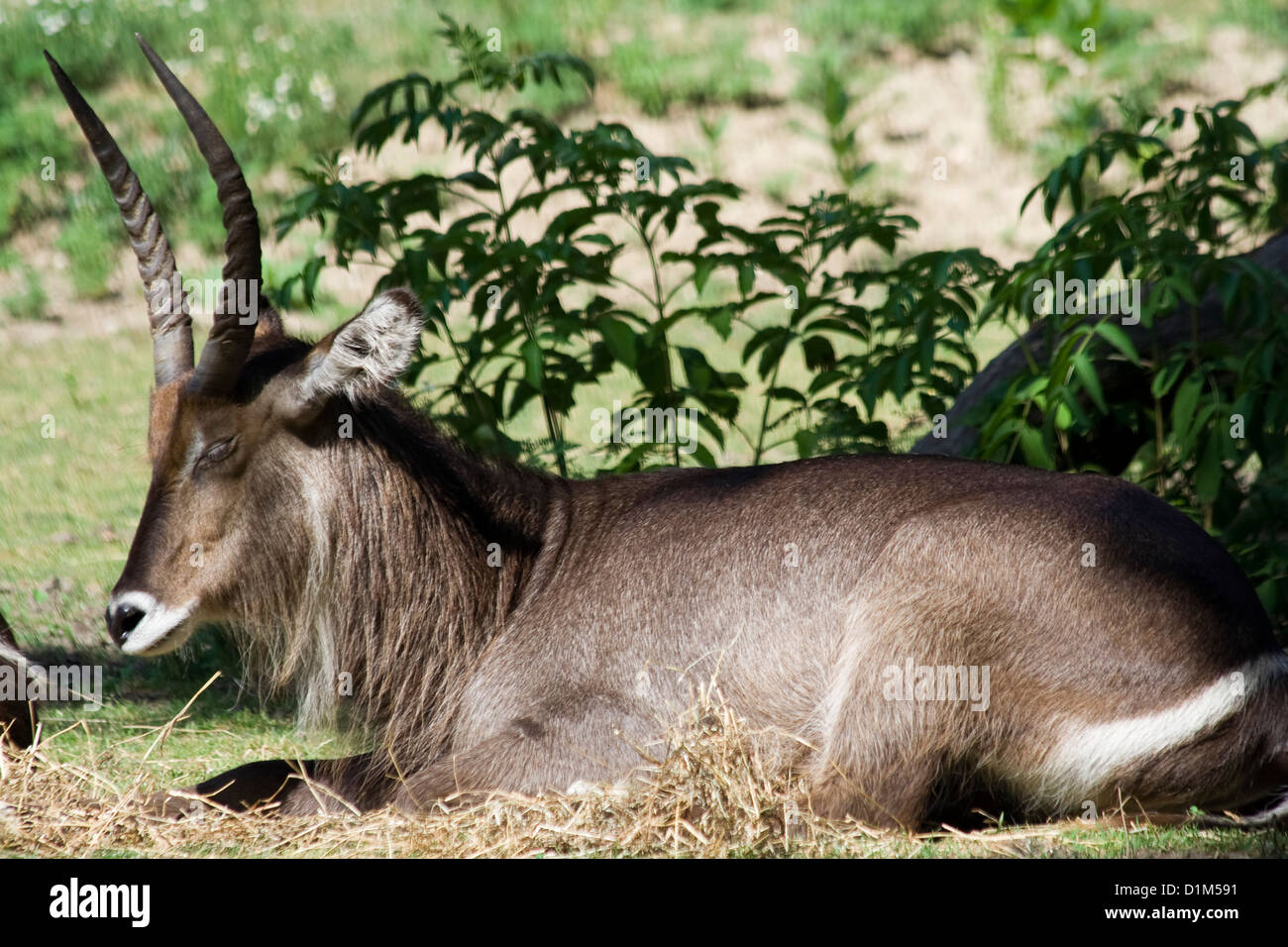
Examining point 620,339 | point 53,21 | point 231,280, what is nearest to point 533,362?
point 620,339

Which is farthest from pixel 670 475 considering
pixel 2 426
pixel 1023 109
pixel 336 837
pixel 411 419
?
pixel 1023 109

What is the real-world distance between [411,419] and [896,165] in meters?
8.91

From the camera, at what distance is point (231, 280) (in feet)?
12.6

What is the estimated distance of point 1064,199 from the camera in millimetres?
12367

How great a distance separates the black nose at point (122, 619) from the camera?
12.1ft

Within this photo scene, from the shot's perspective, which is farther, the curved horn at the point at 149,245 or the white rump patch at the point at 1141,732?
the curved horn at the point at 149,245

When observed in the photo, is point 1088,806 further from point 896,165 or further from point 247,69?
point 247,69

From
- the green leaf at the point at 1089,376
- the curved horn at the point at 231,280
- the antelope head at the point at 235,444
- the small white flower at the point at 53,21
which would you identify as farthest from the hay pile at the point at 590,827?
the small white flower at the point at 53,21

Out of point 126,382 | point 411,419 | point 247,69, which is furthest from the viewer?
point 247,69

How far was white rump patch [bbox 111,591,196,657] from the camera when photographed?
370cm

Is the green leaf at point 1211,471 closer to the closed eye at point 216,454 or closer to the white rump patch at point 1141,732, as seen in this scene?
the white rump patch at point 1141,732

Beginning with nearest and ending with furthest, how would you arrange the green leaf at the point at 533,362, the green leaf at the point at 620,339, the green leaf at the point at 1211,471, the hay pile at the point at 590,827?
the hay pile at the point at 590,827, the green leaf at the point at 1211,471, the green leaf at the point at 533,362, the green leaf at the point at 620,339

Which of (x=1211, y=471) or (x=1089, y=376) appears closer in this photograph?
(x=1089, y=376)

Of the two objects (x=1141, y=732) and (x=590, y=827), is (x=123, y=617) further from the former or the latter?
(x=1141, y=732)
